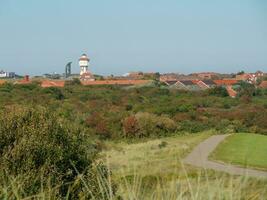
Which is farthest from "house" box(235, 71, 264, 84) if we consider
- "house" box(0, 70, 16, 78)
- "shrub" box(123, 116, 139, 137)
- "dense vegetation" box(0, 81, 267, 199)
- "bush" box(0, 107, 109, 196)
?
"bush" box(0, 107, 109, 196)

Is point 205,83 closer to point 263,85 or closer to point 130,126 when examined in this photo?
point 263,85

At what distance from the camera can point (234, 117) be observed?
4453cm

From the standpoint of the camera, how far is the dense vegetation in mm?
14031

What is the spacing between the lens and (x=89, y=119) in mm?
39625

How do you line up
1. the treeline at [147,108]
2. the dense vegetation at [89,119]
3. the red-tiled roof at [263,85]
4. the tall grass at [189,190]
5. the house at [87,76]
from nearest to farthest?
1. the tall grass at [189,190]
2. the dense vegetation at [89,119]
3. the treeline at [147,108]
4. the red-tiled roof at [263,85]
5. the house at [87,76]

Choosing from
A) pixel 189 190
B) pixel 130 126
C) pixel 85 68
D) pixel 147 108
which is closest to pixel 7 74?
pixel 85 68

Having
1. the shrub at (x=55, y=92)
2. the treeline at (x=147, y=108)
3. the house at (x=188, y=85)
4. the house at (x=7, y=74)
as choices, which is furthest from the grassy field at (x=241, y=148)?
the house at (x=7, y=74)

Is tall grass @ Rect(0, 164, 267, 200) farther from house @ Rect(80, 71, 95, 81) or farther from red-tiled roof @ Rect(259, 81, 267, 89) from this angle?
house @ Rect(80, 71, 95, 81)

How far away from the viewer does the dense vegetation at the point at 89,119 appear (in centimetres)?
1403

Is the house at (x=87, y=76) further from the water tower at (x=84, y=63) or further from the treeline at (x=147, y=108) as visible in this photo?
the treeline at (x=147, y=108)

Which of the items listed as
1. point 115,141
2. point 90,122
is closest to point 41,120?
point 115,141

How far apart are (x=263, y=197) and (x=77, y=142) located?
14064 mm

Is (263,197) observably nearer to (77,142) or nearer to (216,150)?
(77,142)

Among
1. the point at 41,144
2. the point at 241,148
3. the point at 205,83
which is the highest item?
the point at 41,144
